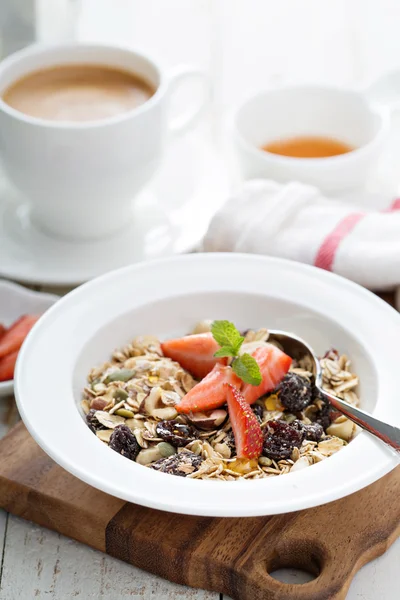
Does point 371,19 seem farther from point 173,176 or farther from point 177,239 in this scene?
point 177,239

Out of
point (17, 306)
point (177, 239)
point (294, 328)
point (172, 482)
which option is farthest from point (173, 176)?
point (172, 482)

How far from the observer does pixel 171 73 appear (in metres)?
2.00

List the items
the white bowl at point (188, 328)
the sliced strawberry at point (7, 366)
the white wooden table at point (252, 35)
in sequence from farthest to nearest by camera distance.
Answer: the white wooden table at point (252, 35)
the sliced strawberry at point (7, 366)
the white bowl at point (188, 328)

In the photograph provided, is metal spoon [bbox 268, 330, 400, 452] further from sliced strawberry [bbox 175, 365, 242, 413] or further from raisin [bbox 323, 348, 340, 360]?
sliced strawberry [bbox 175, 365, 242, 413]

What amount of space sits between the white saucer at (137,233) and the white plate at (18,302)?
0.06m

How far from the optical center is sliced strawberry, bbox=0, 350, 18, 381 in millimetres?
1625

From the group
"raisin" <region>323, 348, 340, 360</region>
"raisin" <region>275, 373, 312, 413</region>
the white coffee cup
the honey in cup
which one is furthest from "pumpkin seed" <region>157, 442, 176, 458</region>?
the honey in cup

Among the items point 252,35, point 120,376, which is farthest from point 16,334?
point 252,35

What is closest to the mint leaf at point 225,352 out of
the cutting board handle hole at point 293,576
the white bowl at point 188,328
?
the white bowl at point 188,328

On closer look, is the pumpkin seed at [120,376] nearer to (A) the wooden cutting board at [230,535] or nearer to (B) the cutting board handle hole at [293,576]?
(A) the wooden cutting board at [230,535]

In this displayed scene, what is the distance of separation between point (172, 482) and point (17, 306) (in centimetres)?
75

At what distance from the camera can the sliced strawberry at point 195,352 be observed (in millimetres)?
1469

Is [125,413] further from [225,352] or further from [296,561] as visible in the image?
[296,561]

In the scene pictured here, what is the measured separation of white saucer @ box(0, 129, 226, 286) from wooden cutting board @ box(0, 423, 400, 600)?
637 mm
